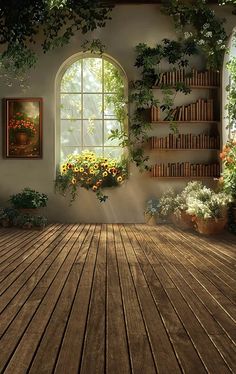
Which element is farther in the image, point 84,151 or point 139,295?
point 84,151

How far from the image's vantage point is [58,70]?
786 cm

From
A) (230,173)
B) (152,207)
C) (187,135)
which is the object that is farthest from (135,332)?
(187,135)

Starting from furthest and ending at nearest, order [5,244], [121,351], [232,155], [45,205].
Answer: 1. [45,205]
2. [232,155]
3. [5,244]
4. [121,351]

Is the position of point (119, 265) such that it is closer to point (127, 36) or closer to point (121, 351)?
point (121, 351)

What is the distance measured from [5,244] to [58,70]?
154 inches

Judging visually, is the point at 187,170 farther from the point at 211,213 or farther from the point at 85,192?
the point at 85,192

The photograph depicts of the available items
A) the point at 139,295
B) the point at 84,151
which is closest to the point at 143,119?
the point at 84,151

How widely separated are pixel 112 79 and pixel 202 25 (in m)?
1.90

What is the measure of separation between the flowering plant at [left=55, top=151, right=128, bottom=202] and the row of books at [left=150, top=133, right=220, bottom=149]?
0.82 meters

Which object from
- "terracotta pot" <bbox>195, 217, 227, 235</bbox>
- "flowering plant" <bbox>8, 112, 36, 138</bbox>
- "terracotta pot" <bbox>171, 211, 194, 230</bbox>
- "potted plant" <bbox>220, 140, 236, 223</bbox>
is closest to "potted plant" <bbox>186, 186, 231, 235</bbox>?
"terracotta pot" <bbox>195, 217, 227, 235</bbox>

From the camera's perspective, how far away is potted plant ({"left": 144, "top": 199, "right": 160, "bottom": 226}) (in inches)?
296

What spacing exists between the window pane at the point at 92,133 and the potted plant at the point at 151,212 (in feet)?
5.05

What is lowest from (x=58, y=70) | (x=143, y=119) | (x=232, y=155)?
(x=232, y=155)

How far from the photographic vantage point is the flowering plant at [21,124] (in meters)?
7.82
